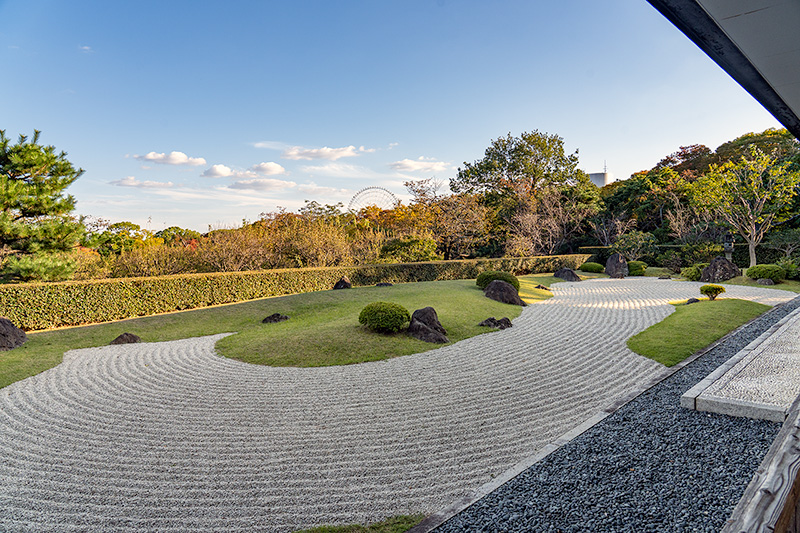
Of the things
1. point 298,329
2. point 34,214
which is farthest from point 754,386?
point 34,214

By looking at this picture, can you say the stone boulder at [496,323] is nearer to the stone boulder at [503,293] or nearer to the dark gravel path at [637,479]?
the stone boulder at [503,293]

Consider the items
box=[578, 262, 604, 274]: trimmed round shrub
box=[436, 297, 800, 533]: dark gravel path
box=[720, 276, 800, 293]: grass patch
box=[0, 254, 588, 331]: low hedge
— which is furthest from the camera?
box=[578, 262, 604, 274]: trimmed round shrub

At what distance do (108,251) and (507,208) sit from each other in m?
22.1

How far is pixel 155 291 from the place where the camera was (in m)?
12.1

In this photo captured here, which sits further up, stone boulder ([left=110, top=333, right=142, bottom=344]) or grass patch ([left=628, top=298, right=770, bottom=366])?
stone boulder ([left=110, top=333, right=142, bottom=344])

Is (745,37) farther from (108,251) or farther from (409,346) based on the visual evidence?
(108,251)

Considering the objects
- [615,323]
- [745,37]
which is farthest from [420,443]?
[615,323]

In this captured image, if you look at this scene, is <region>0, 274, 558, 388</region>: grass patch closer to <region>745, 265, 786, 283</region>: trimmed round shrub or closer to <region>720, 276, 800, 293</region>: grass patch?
<region>720, 276, 800, 293</region>: grass patch

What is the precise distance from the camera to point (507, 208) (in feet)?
92.5

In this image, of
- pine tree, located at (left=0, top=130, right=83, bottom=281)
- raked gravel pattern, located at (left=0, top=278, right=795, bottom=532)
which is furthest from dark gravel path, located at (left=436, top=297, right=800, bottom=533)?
pine tree, located at (left=0, top=130, right=83, bottom=281)

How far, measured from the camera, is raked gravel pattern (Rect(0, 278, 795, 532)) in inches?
122

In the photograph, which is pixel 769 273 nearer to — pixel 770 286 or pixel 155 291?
pixel 770 286

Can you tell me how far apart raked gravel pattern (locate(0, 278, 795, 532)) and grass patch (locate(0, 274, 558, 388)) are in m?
0.52

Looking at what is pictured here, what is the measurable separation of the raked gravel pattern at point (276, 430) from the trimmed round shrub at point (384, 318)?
3.75 ft
